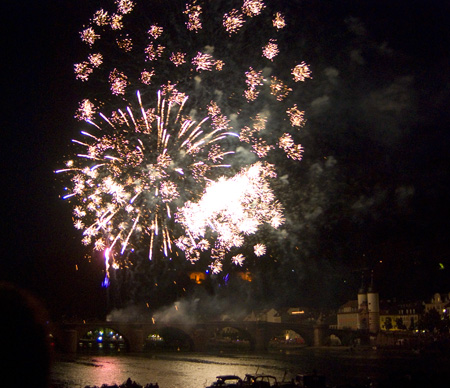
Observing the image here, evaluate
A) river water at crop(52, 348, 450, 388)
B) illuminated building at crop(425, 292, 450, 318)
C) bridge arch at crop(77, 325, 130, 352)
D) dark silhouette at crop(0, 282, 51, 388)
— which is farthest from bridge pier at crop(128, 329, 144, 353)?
dark silhouette at crop(0, 282, 51, 388)

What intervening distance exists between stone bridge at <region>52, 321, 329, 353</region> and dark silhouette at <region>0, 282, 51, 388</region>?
6776cm

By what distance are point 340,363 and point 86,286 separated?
98.3 ft

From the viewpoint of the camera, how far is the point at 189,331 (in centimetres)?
7712

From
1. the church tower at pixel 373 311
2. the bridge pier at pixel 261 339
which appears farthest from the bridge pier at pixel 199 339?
the church tower at pixel 373 311

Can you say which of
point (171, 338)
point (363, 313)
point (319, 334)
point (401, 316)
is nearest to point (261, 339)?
point (319, 334)

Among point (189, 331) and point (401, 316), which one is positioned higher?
point (401, 316)

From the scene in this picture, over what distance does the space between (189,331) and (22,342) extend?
7785 cm

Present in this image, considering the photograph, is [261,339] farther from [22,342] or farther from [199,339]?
[22,342]

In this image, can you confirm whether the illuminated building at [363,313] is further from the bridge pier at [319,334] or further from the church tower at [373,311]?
the bridge pier at [319,334]

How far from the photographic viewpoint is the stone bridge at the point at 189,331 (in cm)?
6650

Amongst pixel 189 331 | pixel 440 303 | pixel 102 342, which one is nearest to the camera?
pixel 189 331

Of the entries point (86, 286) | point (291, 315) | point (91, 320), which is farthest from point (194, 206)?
point (291, 315)

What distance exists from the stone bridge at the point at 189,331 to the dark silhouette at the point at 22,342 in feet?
222

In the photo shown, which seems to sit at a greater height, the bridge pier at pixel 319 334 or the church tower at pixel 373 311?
the church tower at pixel 373 311
